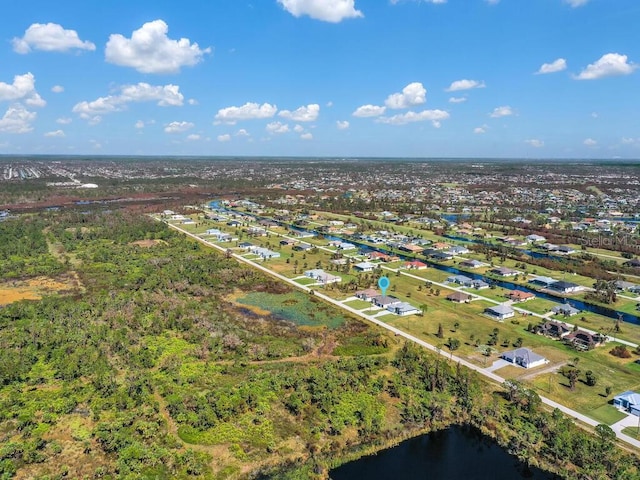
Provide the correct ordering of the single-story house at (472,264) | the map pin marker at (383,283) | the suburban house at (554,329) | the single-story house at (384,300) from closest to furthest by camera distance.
Answer: the suburban house at (554,329)
the single-story house at (384,300)
the map pin marker at (383,283)
the single-story house at (472,264)

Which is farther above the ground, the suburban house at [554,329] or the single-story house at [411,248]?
the single-story house at [411,248]

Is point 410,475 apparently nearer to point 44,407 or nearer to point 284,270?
point 44,407

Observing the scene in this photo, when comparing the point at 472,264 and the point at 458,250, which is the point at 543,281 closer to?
the point at 472,264

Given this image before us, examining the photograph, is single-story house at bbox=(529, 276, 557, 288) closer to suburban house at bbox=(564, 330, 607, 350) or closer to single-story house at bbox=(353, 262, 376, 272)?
suburban house at bbox=(564, 330, 607, 350)

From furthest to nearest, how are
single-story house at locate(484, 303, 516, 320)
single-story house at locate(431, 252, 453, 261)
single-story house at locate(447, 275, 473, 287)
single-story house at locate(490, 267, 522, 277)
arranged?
single-story house at locate(431, 252, 453, 261) → single-story house at locate(490, 267, 522, 277) → single-story house at locate(447, 275, 473, 287) → single-story house at locate(484, 303, 516, 320)

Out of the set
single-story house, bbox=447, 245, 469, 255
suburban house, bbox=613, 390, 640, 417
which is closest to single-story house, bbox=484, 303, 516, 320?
suburban house, bbox=613, 390, 640, 417

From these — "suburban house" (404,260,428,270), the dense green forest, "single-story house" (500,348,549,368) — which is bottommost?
the dense green forest

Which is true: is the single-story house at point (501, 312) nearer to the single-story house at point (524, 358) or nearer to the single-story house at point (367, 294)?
the single-story house at point (524, 358)

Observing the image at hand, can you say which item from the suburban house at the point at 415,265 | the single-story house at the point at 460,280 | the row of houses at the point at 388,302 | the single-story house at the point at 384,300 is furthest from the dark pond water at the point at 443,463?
the suburban house at the point at 415,265
